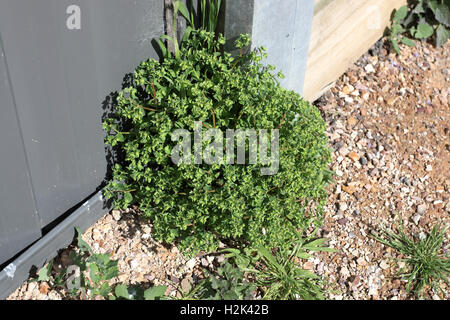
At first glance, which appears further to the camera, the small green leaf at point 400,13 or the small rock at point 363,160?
the small green leaf at point 400,13

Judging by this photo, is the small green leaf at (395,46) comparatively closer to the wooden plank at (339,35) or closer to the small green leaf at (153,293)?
the wooden plank at (339,35)

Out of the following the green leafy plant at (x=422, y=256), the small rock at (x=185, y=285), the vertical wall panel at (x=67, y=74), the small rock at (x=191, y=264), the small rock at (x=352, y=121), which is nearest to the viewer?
the vertical wall panel at (x=67, y=74)

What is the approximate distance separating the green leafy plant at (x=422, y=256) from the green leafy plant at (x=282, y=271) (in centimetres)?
50

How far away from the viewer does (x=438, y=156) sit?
4.05 metres

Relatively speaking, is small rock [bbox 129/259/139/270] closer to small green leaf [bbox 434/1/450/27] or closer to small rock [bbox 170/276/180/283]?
small rock [bbox 170/276/180/283]

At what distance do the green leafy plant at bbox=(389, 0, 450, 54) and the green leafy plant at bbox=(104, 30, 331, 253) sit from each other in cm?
217

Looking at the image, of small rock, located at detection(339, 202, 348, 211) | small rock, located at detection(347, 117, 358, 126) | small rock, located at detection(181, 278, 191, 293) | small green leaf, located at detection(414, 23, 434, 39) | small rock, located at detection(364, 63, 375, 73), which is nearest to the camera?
small rock, located at detection(181, 278, 191, 293)

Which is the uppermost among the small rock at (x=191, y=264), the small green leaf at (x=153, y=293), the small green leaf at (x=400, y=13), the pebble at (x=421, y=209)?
the small green leaf at (x=400, y=13)

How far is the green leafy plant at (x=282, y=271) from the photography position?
306 centimetres

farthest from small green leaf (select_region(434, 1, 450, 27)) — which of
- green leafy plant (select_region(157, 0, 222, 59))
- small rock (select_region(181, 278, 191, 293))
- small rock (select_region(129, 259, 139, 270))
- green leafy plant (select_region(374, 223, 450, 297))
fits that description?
small rock (select_region(129, 259, 139, 270))

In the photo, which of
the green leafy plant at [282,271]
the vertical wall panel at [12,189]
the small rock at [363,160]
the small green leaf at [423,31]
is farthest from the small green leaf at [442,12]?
the vertical wall panel at [12,189]

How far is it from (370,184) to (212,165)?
4.78 feet

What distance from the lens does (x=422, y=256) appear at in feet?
11.0

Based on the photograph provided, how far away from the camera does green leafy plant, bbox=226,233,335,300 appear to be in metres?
3.06
